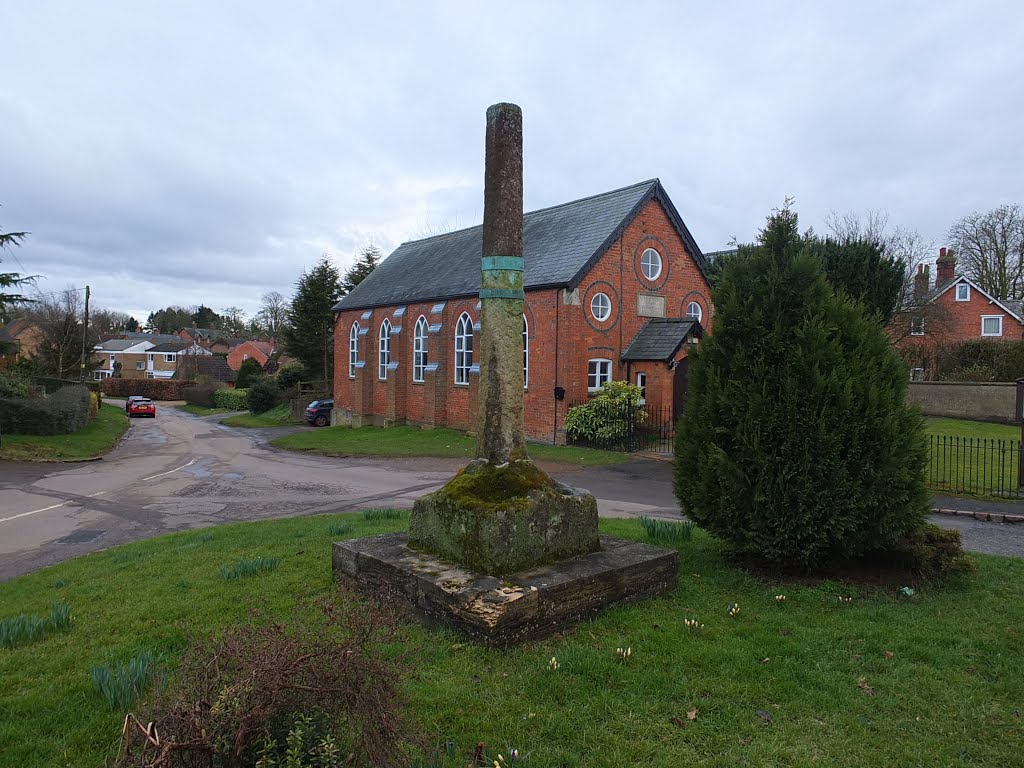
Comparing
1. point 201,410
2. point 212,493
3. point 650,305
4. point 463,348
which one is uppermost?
point 650,305

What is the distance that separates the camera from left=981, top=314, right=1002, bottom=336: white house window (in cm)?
4075

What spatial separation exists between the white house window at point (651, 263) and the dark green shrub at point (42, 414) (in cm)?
2278

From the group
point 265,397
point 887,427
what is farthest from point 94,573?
point 265,397

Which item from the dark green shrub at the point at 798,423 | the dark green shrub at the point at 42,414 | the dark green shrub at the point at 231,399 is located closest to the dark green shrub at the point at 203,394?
the dark green shrub at the point at 231,399

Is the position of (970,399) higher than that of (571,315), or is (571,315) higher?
(571,315)

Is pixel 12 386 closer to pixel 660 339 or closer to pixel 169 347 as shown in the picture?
pixel 660 339

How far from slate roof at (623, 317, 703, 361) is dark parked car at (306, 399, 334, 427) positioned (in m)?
21.8

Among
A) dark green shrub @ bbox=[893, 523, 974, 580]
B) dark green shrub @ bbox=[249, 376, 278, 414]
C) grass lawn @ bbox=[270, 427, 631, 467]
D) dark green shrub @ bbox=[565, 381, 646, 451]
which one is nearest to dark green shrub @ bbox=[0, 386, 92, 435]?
grass lawn @ bbox=[270, 427, 631, 467]

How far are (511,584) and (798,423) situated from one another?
294 centimetres

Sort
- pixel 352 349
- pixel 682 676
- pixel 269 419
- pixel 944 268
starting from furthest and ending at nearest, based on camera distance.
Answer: pixel 944 268, pixel 269 419, pixel 352 349, pixel 682 676

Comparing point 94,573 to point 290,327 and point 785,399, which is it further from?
point 290,327

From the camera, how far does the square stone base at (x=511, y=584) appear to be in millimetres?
4555

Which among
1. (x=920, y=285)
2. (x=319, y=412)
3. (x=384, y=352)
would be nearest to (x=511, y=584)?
(x=384, y=352)

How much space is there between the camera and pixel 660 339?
22531 mm
